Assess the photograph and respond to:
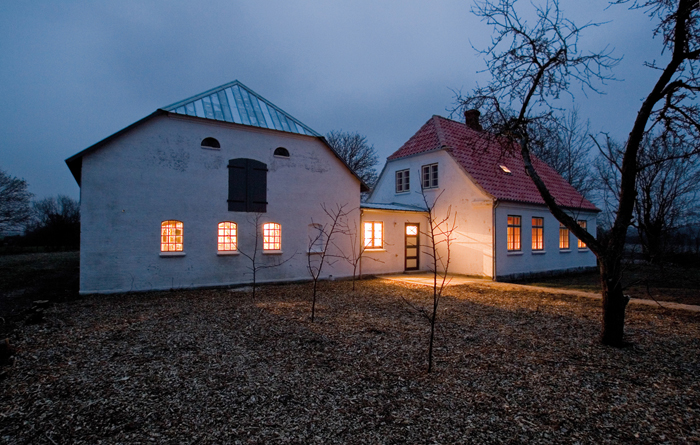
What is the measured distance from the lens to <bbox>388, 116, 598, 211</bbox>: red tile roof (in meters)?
15.2

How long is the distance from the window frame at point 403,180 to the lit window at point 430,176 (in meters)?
1.11

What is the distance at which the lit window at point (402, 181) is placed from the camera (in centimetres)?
1822

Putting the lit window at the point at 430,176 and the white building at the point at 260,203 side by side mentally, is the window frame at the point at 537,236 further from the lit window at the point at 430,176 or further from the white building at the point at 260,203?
the lit window at the point at 430,176

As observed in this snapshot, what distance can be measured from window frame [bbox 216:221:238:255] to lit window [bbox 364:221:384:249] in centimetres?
540

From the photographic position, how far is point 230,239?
41.0ft

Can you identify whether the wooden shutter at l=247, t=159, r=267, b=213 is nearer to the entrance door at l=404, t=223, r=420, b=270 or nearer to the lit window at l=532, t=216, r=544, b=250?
the entrance door at l=404, t=223, r=420, b=270

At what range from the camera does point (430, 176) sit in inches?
664

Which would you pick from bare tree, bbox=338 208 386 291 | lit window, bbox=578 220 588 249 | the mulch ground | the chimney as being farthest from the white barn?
lit window, bbox=578 220 588 249

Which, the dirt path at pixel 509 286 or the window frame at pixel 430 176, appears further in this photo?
the window frame at pixel 430 176

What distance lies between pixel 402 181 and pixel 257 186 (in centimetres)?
825

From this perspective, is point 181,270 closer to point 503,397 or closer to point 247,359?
point 247,359

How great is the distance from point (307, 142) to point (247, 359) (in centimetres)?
1013

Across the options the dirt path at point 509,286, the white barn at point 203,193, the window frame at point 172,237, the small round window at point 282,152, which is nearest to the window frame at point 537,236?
the dirt path at point 509,286

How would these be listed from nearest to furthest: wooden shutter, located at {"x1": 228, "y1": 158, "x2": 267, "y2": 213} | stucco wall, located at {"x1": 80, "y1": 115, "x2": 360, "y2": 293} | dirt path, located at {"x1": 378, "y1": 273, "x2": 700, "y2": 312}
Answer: dirt path, located at {"x1": 378, "y1": 273, "x2": 700, "y2": 312} < stucco wall, located at {"x1": 80, "y1": 115, "x2": 360, "y2": 293} < wooden shutter, located at {"x1": 228, "y1": 158, "x2": 267, "y2": 213}
